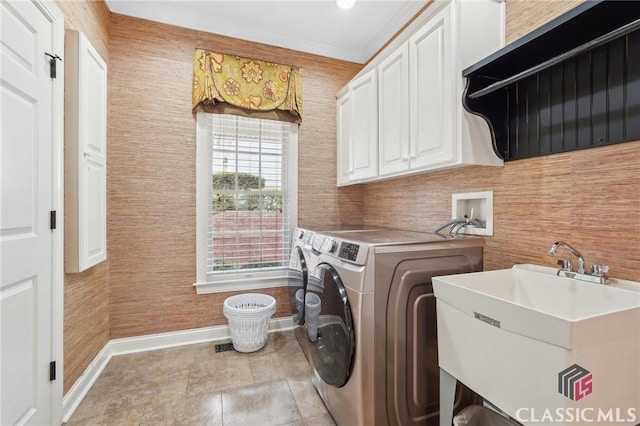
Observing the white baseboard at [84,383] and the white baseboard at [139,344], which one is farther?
the white baseboard at [139,344]

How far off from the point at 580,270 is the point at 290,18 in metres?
2.68

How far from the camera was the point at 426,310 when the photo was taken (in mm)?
1405

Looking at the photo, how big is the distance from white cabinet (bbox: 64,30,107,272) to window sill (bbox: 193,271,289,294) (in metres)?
0.85

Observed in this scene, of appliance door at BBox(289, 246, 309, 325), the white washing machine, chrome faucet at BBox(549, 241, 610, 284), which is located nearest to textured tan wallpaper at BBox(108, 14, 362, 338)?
appliance door at BBox(289, 246, 309, 325)

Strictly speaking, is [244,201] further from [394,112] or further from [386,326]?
[386,326]

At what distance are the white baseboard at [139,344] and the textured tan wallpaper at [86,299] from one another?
0.05 metres

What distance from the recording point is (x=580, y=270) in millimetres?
1170

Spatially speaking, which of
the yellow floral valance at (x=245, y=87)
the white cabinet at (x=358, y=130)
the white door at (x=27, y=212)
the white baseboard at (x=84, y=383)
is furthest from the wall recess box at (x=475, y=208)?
the white baseboard at (x=84, y=383)

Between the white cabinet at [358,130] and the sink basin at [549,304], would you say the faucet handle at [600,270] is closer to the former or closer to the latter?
the sink basin at [549,304]

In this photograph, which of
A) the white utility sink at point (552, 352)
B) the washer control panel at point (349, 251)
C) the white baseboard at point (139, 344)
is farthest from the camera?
the white baseboard at point (139, 344)

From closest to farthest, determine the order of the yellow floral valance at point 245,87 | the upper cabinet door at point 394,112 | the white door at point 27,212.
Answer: the white door at point 27,212, the upper cabinet door at point 394,112, the yellow floral valance at point 245,87

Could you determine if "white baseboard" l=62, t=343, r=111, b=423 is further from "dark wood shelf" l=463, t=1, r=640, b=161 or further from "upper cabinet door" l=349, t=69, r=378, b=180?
"dark wood shelf" l=463, t=1, r=640, b=161

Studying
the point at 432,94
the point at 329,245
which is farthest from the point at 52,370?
the point at 432,94

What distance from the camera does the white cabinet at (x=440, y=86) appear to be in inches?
58.1
